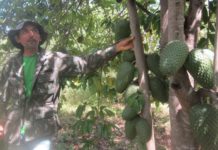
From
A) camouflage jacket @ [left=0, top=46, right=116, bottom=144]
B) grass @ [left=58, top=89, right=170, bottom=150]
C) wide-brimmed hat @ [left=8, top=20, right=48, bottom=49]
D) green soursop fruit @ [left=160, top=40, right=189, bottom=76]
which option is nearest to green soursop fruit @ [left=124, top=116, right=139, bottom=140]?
green soursop fruit @ [left=160, top=40, right=189, bottom=76]

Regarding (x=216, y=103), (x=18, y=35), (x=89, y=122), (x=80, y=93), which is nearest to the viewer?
(x=216, y=103)

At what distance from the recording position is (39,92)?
3104 millimetres

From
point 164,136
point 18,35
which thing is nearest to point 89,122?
point 18,35

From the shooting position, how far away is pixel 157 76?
246 cm

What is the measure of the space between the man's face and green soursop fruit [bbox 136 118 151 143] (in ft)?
4.27

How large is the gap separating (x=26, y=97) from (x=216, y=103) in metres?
1.73

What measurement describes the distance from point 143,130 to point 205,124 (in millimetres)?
473

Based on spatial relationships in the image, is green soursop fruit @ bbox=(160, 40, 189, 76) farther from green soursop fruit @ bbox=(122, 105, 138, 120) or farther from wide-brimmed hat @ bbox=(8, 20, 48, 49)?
A: wide-brimmed hat @ bbox=(8, 20, 48, 49)

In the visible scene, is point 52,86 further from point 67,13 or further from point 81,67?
point 67,13

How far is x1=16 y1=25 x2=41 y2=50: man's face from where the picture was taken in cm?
321

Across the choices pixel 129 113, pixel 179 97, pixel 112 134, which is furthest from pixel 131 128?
pixel 112 134

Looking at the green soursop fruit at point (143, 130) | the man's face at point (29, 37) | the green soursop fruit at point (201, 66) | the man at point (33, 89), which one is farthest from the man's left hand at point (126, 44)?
the man's face at point (29, 37)

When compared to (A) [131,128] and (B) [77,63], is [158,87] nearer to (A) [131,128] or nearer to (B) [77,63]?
(A) [131,128]

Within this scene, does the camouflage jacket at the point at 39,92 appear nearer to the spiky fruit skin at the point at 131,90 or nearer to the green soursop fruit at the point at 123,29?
the green soursop fruit at the point at 123,29
